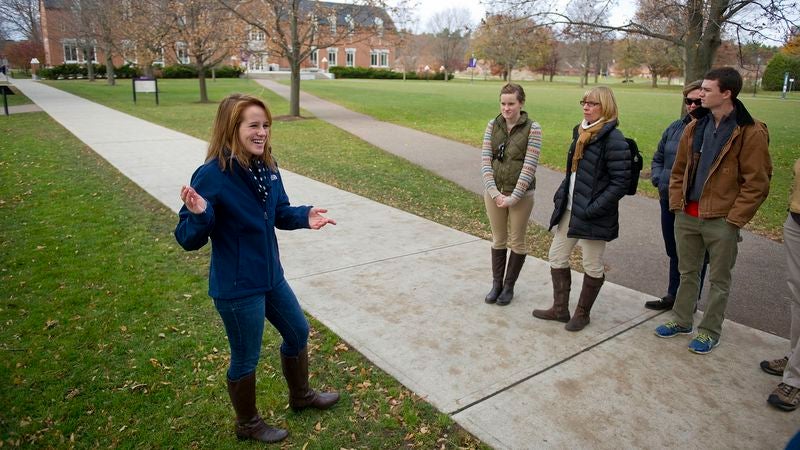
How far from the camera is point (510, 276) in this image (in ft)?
16.1

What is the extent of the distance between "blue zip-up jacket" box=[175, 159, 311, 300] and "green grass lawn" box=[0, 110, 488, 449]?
0.98m

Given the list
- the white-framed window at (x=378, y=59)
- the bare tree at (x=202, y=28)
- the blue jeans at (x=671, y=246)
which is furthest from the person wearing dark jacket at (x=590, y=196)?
the white-framed window at (x=378, y=59)

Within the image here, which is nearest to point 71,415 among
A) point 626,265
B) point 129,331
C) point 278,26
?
point 129,331

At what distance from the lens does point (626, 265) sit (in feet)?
19.9

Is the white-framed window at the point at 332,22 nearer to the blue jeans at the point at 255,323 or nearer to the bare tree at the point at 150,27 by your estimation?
the bare tree at the point at 150,27

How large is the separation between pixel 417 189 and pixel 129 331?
5837mm

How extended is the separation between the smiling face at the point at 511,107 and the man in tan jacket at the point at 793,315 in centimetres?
189

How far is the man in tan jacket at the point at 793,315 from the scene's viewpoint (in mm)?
3438

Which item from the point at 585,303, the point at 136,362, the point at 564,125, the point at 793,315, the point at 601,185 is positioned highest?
the point at 601,185

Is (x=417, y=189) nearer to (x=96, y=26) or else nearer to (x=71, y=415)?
(x=71, y=415)

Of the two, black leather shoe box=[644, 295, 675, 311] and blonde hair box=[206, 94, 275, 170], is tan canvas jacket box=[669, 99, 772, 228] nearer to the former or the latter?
black leather shoe box=[644, 295, 675, 311]

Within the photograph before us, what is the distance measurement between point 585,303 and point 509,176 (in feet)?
3.88

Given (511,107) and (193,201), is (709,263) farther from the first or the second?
(193,201)

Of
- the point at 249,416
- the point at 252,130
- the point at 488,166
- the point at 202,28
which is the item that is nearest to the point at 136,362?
the point at 249,416
